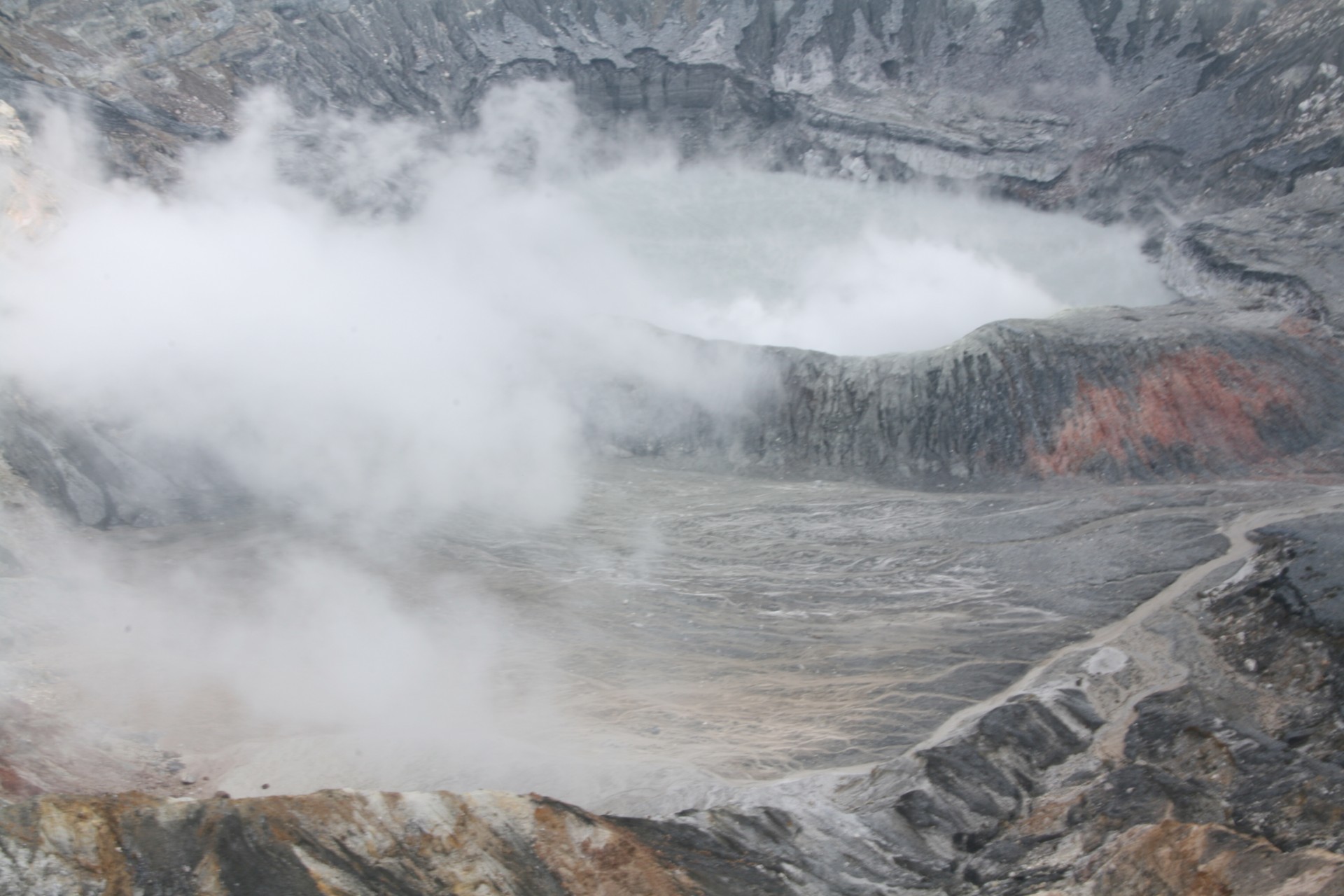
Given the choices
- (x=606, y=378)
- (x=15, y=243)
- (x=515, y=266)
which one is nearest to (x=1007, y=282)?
(x=606, y=378)

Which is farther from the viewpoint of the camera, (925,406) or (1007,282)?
(1007,282)

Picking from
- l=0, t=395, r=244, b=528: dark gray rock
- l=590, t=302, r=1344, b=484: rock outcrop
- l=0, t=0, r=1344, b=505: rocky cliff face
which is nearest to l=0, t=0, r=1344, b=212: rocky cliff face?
l=0, t=0, r=1344, b=505: rocky cliff face

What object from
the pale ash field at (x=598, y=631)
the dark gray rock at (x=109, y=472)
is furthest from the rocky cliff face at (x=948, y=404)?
the pale ash field at (x=598, y=631)

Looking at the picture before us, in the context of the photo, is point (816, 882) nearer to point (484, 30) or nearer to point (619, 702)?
point (619, 702)

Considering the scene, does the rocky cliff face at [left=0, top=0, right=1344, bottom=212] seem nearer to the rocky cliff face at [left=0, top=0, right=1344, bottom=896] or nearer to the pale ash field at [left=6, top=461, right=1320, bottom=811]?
the rocky cliff face at [left=0, top=0, right=1344, bottom=896]

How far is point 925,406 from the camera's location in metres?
28.9

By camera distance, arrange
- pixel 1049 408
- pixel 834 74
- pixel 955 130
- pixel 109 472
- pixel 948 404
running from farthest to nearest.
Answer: pixel 834 74 → pixel 955 130 → pixel 948 404 → pixel 1049 408 → pixel 109 472

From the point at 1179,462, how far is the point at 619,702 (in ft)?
50.5

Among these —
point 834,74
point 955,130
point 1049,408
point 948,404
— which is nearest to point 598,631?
point 948,404

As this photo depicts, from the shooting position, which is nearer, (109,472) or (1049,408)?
(109,472)

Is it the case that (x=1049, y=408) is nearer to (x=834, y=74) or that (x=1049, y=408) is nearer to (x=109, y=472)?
(x=834, y=74)

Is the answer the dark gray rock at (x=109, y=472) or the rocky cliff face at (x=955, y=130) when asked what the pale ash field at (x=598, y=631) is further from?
the rocky cliff face at (x=955, y=130)

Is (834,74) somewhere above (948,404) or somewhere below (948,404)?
above

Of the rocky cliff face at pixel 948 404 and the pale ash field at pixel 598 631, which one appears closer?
the rocky cliff face at pixel 948 404
